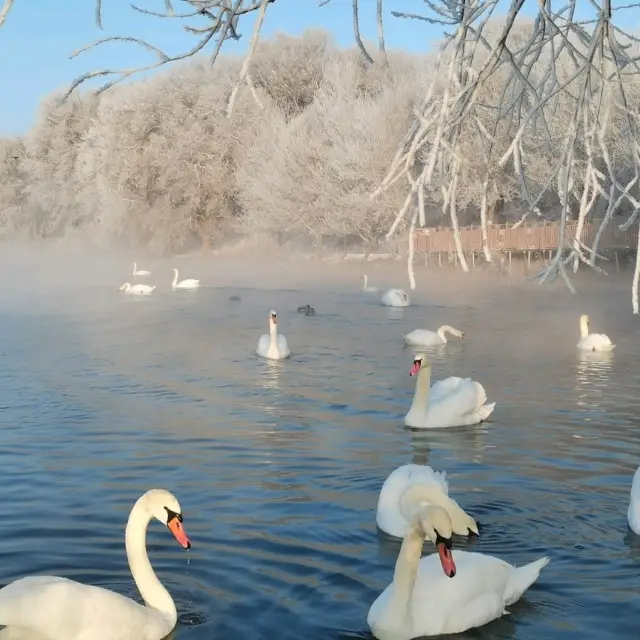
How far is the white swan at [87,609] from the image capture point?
5.91 metres

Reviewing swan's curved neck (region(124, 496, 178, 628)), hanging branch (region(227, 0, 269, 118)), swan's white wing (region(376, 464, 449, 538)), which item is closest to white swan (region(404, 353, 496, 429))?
swan's white wing (region(376, 464, 449, 538))

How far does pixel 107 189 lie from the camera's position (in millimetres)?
63250

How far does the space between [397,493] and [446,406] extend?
4.42 metres

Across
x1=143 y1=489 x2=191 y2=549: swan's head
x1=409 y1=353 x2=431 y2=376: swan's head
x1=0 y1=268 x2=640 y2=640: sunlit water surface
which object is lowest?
x1=0 y1=268 x2=640 y2=640: sunlit water surface

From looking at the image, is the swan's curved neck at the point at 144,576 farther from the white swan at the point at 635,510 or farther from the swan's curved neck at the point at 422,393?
the swan's curved neck at the point at 422,393

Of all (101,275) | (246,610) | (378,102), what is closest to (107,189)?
(101,275)

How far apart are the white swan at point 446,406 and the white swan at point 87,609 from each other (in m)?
6.23

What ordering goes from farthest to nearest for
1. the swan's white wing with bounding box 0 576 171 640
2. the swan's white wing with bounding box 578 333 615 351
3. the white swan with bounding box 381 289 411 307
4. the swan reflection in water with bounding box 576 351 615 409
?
the white swan with bounding box 381 289 411 307, the swan's white wing with bounding box 578 333 615 351, the swan reflection in water with bounding box 576 351 615 409, the swan's white wing with bounding box 0 576 171 640

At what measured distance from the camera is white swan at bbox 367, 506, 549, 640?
6539 millimetres

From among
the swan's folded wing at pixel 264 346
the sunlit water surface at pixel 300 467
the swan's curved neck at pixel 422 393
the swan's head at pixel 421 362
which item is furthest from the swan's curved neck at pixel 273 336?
the swan's curved neck at pixel 422 393

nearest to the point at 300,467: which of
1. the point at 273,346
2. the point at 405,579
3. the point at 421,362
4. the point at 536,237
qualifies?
the point at 421,362

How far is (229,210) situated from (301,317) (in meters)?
36.0

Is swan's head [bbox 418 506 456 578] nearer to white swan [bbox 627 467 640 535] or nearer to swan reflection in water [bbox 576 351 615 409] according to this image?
white swan [bbox 627 467 640 535]

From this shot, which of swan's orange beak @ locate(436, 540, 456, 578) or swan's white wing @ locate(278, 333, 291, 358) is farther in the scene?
swan's white wing @ locate(278, 333, 291, 358)
